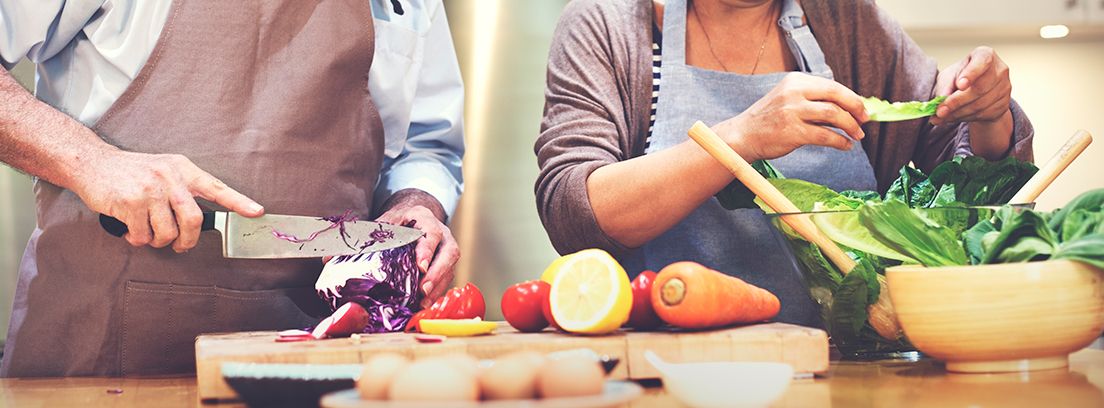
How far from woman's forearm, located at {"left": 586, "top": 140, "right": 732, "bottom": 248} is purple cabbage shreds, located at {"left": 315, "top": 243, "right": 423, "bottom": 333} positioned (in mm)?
326

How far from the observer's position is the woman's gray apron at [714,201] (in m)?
1.63

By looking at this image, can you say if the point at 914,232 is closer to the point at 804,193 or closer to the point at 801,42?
the point at 804,193

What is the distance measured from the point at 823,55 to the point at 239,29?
37.7 inches

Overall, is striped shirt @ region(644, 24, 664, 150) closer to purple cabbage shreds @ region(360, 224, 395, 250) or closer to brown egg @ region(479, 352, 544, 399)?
purple cabbage shreds @ region(360, 224, 395, 250)

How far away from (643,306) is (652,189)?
0.27 meters

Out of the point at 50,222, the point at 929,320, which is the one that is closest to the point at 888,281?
the point at 929,320

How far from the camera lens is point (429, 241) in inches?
64.7

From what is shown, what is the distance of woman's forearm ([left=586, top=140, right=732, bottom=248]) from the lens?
1.44m

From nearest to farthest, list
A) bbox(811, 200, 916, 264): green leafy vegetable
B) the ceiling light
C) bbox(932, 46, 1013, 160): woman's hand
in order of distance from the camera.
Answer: bbox(811, 200, 916, 264): green leafy vegetable < bbox(932, 46, 1013, 160): woman's hand < the ceiling light

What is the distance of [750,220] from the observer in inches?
64.8

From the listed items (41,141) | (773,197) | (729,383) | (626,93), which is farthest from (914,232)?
(41,141)

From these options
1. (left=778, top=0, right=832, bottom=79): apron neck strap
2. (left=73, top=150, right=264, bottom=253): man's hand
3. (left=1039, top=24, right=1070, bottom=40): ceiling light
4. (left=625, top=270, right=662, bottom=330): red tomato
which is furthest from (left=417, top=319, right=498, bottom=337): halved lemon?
(left=1039, top=24, right=1070, bottom=40): ceiling light

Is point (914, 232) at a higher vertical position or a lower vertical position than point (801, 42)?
lower

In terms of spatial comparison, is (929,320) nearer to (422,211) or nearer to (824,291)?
(824,291)
